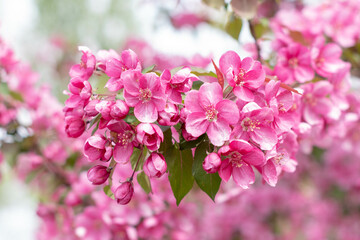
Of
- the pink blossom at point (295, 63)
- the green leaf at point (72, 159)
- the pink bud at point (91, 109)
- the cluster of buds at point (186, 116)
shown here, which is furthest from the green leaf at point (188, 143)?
the green leaf at point (72, 159)

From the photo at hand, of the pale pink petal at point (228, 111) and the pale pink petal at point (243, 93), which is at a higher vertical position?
the pale pink petal at point (243, 93)

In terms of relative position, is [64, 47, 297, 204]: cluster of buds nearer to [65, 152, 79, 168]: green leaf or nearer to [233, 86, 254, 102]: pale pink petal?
[233, 86, 254, 102]: pale pink petal

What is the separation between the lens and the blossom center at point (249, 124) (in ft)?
2.90

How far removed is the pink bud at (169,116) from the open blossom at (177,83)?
31 mm

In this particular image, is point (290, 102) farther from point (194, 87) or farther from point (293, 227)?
point (293, 227)

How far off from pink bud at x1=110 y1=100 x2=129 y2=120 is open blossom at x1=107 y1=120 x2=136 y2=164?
0.03m

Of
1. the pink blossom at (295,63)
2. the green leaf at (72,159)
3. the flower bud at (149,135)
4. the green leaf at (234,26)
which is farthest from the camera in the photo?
the green leaf at (72,159)

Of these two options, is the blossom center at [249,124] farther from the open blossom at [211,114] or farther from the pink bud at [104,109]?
the pink bud at [104,109]

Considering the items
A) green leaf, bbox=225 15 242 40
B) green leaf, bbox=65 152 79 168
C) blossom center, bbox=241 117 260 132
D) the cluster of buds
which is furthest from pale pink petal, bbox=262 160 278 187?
green leaf, bbox=65 152 79 168

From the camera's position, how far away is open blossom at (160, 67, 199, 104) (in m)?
0.90

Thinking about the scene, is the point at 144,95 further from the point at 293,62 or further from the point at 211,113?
the point at 293,62

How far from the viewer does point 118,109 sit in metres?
0.86

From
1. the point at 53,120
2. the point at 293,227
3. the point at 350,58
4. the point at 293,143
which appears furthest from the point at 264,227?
the point at 293,143

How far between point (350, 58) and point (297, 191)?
6.51 ft
